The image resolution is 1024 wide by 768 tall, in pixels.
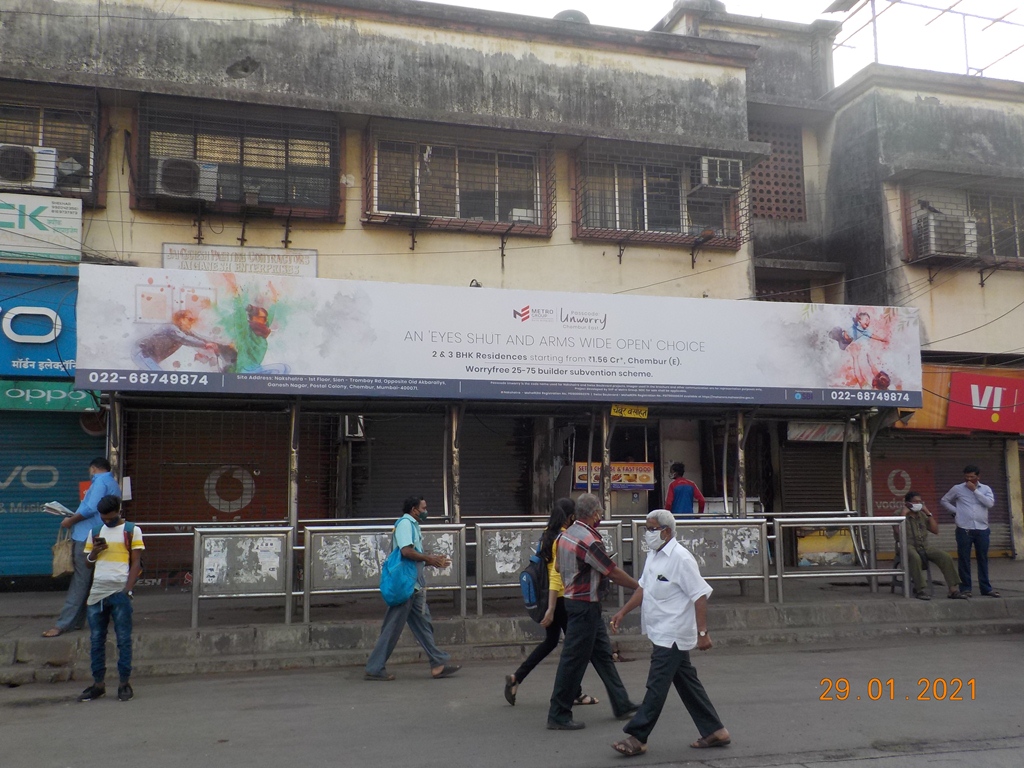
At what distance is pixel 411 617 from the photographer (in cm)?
819

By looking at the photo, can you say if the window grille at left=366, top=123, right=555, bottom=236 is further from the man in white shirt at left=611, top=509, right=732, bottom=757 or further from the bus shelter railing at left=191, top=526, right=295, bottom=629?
the man in white shirt at left=611, top=509, right=732, bottom=757

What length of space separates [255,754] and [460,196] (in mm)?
10357

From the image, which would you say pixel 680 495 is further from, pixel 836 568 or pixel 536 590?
pixel 536 590

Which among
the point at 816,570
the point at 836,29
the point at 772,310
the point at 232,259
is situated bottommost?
the point at 816,570

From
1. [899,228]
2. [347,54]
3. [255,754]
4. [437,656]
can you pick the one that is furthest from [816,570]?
[347,54]

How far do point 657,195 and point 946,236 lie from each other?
565cm

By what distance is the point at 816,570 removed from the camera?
10.8 metres

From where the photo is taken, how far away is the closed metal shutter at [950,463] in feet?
54.5

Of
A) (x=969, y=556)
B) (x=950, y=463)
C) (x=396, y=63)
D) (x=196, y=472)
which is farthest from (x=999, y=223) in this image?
(x=196, y=472)

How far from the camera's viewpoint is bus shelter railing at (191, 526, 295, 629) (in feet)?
29.9

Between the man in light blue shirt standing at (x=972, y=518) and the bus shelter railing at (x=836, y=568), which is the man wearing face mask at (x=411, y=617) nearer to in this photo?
the bus shelter railing at (x=836, y=568)

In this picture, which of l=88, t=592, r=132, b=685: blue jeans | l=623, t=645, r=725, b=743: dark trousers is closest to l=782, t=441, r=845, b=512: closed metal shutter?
l=623, t=645, r=725, b=743: dark trousers

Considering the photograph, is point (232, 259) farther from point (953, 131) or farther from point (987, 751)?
point (953, 131)

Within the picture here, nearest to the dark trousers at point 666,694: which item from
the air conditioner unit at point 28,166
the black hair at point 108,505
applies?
the black hair at point 108,505
